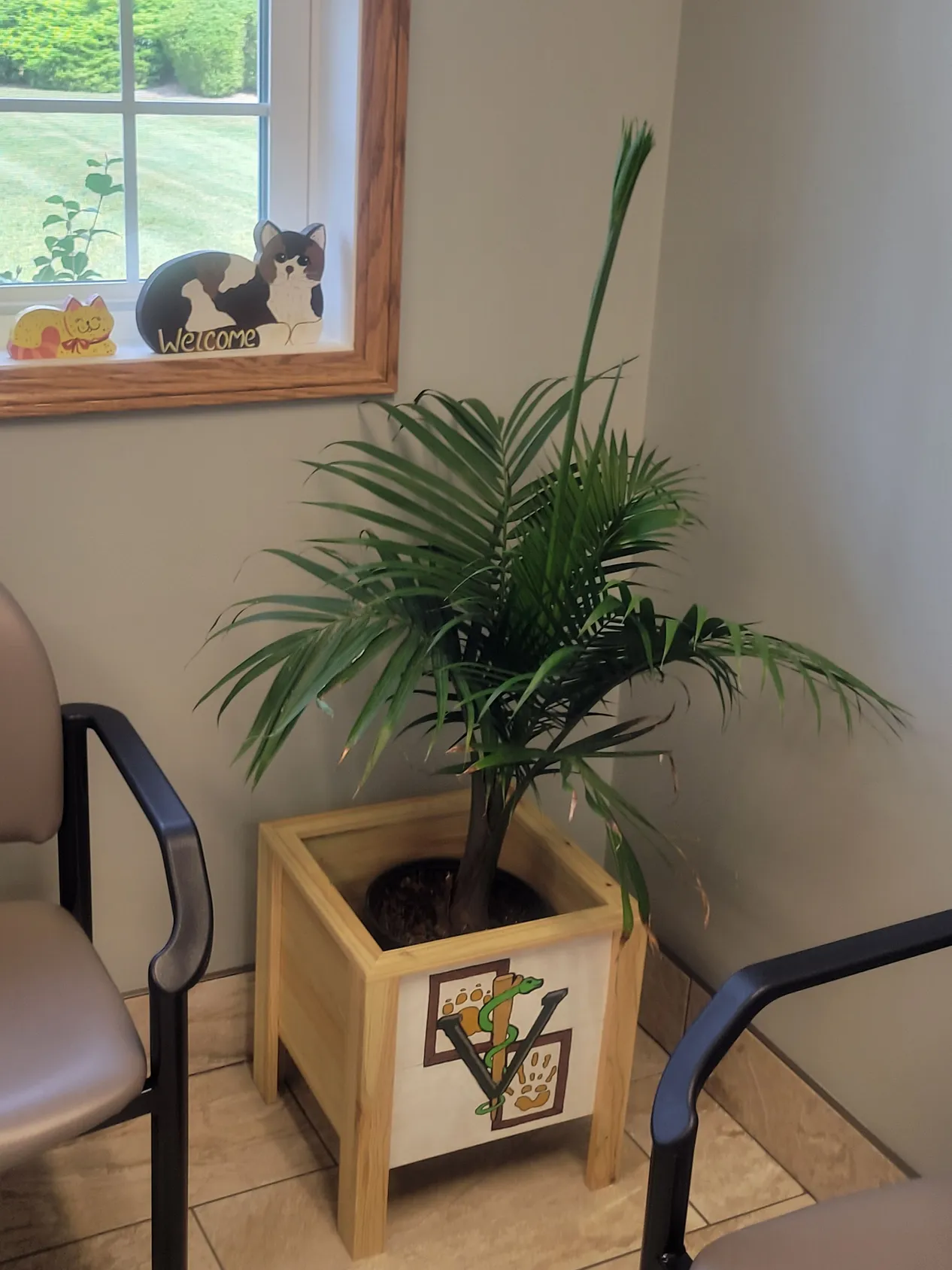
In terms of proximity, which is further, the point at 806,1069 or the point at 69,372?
the point at 806,1069

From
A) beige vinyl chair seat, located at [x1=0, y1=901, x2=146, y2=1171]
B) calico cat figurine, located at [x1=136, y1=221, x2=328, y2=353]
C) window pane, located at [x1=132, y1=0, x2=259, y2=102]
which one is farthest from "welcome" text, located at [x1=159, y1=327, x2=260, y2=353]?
beige vinyl chair seat, located at [x1=0, y1=901, x2=146, y2=1171]

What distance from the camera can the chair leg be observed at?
1358 mm

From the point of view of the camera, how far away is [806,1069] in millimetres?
1871

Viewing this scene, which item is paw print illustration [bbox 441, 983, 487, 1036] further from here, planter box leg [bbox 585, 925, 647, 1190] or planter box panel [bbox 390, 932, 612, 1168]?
planter box leg [bbox 585, 925, 647, 1190]

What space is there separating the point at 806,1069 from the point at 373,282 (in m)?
1.22

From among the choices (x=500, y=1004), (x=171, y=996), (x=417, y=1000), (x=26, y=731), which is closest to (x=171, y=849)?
(x=171, y=996)

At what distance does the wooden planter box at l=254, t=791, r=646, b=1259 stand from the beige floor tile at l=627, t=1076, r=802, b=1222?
0.37 feet

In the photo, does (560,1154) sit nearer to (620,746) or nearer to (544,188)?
(620,746)

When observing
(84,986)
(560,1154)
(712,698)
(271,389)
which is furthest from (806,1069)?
(271,389)

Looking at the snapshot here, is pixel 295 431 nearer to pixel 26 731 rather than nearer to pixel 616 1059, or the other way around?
pixel 26 731

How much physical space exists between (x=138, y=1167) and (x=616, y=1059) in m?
0.67

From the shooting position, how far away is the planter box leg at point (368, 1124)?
161 cm

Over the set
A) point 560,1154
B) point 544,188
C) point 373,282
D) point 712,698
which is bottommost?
point 560,1154

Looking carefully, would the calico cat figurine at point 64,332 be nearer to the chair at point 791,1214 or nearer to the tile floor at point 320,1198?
the tile floor at point 320,1198
